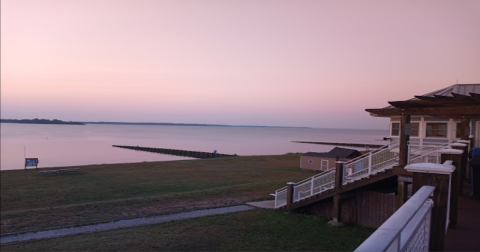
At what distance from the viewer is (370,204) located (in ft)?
49.0

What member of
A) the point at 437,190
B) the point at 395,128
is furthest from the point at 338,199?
the point at 437,190

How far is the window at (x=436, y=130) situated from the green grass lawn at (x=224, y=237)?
8606mm

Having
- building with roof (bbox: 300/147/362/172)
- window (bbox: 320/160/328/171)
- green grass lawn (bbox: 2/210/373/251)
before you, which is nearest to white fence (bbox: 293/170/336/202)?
green grass lawn (bbox: 2/210/373/251)

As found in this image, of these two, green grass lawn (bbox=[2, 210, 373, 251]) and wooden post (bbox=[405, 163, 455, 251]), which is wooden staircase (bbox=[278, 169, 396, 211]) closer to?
green grass lawn (bbox=[2, 210, 373, 251])

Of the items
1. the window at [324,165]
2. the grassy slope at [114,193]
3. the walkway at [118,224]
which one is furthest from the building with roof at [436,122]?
the window at [324,165]

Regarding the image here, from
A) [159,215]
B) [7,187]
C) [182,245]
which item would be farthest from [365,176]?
[7,187]

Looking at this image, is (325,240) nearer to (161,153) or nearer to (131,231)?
(131,231)

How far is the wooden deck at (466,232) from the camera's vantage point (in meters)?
4.82

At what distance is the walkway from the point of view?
13.9 metres

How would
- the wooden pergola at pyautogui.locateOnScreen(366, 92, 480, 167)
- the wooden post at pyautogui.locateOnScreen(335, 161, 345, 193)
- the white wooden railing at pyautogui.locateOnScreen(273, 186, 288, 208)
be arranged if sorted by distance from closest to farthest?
the wooden pergola at pyautogui.locateOnScreen(366, 92, 480, 167) → the wooden post at pyautogui.locateOnScreen(335, 161, 345, 193) → the white wooden railing at pyautogui.locateOnScreen(273, 186, 288, 208)

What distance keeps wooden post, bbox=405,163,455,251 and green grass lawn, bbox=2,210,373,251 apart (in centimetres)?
838

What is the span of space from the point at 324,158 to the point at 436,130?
1632 centimetres

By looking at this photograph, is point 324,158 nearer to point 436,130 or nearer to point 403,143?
point 436,130

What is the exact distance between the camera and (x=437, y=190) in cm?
396
